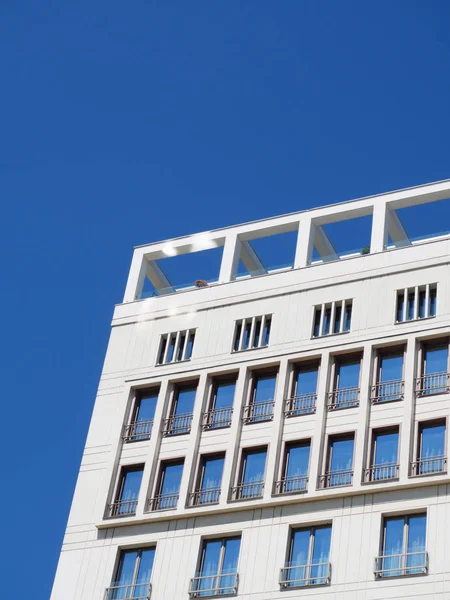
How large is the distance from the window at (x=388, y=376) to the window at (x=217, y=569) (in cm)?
694

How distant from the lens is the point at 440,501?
137ft

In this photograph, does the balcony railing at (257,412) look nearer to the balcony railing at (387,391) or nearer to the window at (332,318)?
the window at (332,318)

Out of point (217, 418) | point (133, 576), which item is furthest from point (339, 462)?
point (133, 576)

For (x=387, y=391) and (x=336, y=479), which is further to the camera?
(x=387, y=391)

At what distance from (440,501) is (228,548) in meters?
7.53

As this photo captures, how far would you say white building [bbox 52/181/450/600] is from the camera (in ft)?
139

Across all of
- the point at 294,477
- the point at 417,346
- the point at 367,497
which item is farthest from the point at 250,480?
the point at 417,346

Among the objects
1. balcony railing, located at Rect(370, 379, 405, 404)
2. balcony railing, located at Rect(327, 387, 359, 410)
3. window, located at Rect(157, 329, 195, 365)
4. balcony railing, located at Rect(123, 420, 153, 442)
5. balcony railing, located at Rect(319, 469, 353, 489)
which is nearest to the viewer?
balcony railing, located at Rect(319, 469, 353, 489)

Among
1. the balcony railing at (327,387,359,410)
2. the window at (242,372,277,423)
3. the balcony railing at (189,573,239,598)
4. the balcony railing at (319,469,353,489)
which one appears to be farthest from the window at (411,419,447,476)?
the balcony railing at (189,573,239,598)

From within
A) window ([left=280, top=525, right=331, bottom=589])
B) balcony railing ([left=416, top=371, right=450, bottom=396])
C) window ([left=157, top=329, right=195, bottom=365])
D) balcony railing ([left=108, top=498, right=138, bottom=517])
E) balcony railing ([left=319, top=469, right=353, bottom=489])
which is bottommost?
window ([left=280, top=525, right=331, bottom=589])

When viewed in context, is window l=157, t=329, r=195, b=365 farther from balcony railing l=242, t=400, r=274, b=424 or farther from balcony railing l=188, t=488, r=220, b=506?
balcony railing l=188, t=488, r=220, b=506

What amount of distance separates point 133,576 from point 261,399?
7812 mm

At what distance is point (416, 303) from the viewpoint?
47.0 meters

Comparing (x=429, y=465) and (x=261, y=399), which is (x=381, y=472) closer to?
(x=429, y=465)
